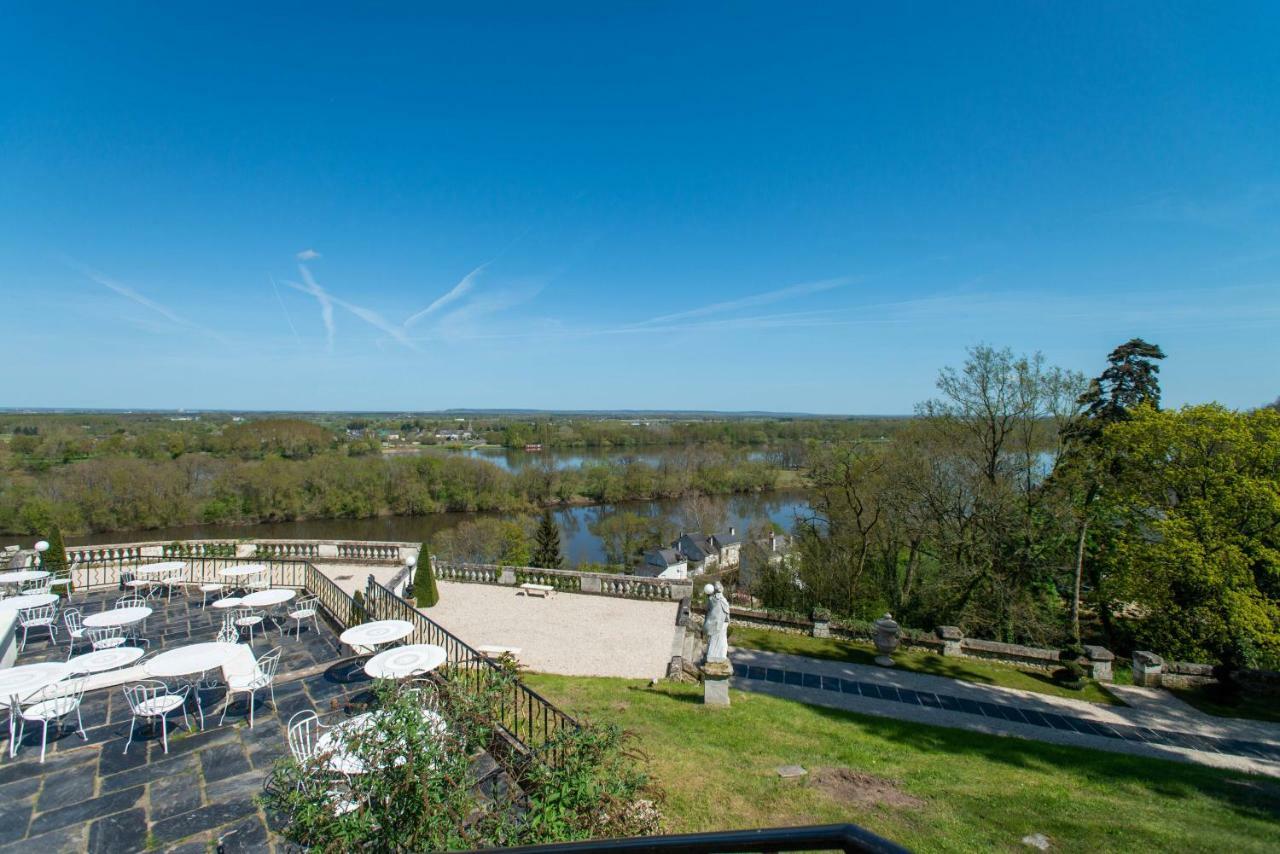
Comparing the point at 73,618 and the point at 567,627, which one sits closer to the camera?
the point at 73,618

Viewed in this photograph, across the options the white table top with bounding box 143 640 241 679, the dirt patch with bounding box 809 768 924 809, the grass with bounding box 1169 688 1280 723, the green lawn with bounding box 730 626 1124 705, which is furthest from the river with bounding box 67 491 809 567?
the dirt patch with bounding box 809 768 924 809

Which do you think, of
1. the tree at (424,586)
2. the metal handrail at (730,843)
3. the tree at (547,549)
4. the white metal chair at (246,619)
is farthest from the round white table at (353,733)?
the tree at (547,549)

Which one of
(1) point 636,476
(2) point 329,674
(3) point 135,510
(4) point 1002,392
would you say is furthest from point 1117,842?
(3) point 135,510

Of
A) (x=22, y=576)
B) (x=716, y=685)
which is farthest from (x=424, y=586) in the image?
(x=716, y=685)

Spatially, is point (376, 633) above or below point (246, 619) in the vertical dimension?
above

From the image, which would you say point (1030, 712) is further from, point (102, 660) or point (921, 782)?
point (102, 660)

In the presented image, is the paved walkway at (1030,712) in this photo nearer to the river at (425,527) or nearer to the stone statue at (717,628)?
the stone statue at (717,628)

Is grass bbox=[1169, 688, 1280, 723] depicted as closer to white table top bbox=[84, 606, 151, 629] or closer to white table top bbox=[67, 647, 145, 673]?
white table top bbox=[67, 647, 145, 673]

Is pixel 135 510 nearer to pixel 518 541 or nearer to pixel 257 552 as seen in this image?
pixel 518 541
